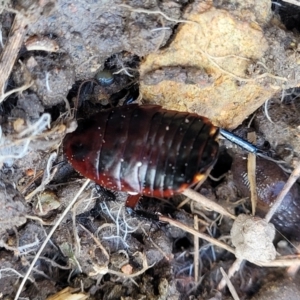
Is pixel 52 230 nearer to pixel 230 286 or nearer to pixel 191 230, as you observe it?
pixel 191 230

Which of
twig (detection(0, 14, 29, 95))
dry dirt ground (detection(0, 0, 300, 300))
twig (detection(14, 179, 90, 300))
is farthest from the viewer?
twig (detection(14, 179, 90, 300))

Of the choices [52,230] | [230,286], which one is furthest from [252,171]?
[52,230]

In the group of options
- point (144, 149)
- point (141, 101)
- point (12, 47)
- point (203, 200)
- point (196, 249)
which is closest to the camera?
point (12, 47)

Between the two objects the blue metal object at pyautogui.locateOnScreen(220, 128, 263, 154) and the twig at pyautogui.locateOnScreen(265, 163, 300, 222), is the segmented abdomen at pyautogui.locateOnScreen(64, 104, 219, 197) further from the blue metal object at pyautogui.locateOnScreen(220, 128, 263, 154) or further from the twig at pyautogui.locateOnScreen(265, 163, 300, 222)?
the twig at pyautogui.locateOnScreen(265, 163, 300, 222)

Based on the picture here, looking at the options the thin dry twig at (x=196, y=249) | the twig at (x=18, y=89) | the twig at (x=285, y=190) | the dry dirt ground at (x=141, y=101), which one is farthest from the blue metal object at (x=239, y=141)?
the twig at (x=18, y=89)

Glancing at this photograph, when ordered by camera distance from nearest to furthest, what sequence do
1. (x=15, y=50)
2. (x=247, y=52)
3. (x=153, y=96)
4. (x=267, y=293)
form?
(x=15, y=50) → (x=247, y=52) → (x=153, y=96) → (x=267, y=293)

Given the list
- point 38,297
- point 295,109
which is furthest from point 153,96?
point 38,297

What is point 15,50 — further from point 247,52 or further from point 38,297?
point 38,297

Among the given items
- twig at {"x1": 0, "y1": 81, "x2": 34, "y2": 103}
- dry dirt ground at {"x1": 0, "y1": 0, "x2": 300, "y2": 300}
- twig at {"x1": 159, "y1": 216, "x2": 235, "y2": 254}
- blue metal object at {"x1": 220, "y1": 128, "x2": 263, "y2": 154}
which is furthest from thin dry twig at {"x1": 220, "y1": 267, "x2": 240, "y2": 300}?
twig at {"x1": 0, "y1": 81, "x2": 34, "y2": 103}
